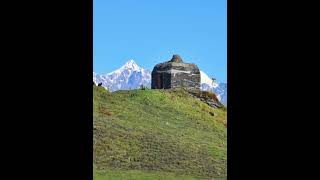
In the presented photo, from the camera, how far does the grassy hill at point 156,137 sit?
1780 centimetres

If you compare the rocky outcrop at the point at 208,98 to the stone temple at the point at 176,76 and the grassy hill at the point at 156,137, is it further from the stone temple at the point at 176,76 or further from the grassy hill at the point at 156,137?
the stone temple at the point at 176,76

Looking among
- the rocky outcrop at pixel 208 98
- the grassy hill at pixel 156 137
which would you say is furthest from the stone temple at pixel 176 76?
the grassy hill at pixel 156 137

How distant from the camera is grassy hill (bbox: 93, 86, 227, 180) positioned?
1780cm

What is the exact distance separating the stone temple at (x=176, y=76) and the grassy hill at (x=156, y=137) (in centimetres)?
503

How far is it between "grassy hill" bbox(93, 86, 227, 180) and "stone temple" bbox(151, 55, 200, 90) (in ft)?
16.5

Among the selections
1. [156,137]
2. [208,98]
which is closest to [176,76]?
[208,98]

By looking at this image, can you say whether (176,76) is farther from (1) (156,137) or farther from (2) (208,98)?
(1) (156,137)

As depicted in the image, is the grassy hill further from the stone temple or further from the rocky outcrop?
the stone temple

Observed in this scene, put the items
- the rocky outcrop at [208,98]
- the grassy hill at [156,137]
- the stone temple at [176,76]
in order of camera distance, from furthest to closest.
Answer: the stone temple at [176,76], the rocky outcrop at [208,98], the grassy hill at [156,137]
